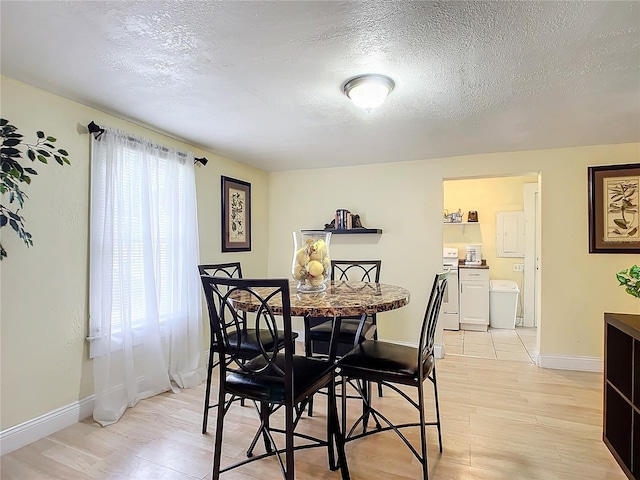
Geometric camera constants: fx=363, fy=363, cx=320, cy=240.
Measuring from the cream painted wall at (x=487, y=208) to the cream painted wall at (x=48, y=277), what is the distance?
15.9 ft

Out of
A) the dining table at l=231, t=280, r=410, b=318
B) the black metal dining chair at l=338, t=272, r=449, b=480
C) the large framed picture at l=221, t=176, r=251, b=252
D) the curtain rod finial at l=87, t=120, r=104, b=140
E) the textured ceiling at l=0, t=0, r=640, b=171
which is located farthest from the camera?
the large framed picture at l=221, t=176, r=251, b=252

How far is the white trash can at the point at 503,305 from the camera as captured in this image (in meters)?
5.12

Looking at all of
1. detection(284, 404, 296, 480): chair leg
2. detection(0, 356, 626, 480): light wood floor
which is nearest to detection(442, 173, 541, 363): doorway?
detection(0, 356, 626, 480): light wood floor

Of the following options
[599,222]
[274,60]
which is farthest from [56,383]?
[599,222]

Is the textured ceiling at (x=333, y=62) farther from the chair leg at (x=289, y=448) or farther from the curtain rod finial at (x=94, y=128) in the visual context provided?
the chair leg at (x=289, y=448)

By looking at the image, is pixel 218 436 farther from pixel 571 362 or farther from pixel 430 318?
pixel 571 362

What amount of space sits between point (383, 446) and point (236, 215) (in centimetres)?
283

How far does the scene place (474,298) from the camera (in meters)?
5.13

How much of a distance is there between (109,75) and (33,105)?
1.92 ft

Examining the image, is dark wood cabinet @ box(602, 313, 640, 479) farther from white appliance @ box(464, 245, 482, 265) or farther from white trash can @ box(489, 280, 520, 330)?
white appliance @ box(464, 245, 482, 265)

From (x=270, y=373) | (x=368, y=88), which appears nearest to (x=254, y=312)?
(x=270, y=373)

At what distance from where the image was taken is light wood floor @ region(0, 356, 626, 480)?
1.92m

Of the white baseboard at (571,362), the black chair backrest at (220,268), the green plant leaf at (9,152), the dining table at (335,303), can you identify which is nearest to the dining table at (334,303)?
the dining table at (335,303)

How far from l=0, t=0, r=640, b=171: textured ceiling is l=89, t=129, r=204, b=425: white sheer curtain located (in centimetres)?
37
